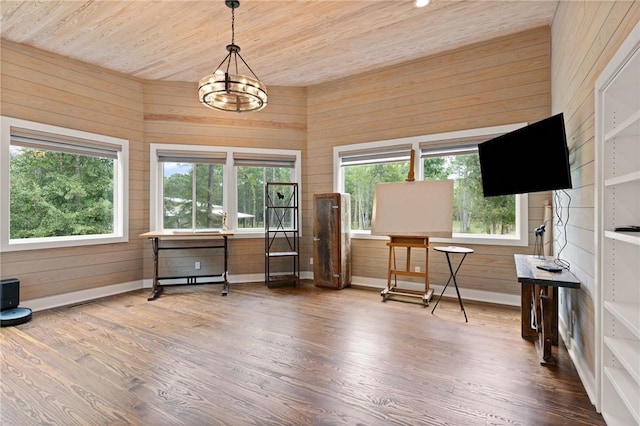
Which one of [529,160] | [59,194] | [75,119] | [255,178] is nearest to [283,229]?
[255,178]

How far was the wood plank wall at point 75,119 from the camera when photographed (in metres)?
3.80

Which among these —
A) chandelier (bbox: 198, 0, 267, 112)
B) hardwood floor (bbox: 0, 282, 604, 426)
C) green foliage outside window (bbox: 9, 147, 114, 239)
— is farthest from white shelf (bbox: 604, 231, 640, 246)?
green foliage outside window (bbox: 9, 147, 114, 239)

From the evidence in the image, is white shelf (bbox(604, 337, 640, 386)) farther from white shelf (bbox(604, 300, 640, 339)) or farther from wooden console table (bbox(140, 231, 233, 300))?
wooden console table (bbox(140, 231, 233, 300))

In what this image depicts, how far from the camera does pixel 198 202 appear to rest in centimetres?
517

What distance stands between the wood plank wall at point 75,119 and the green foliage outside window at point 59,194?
275 mm

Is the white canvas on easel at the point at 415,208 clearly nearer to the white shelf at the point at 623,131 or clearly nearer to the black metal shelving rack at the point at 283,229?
the black metal shelving rack at the point at 283,229

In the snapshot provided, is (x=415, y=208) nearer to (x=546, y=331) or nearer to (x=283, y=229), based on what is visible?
(x=546, y=331)

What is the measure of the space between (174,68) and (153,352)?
3.81 m

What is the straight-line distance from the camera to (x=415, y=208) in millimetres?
3949

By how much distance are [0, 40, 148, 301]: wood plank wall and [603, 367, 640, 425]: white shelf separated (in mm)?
5385

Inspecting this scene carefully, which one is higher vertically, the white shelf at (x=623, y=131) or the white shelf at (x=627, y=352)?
the white shelf at (x=623, y=131)

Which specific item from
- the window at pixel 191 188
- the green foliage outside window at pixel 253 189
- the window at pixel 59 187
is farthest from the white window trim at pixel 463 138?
the window at pixel 59 187

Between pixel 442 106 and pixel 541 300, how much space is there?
2.80 m

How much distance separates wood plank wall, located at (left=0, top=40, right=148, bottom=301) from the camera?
3801 mm
